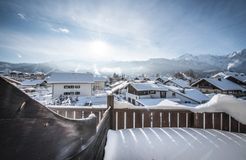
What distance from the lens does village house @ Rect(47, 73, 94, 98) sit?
22.6 meters

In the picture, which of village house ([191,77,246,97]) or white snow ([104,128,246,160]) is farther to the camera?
village house ([191,77,246,97])

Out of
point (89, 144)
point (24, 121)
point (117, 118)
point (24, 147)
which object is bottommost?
point (117, 118)

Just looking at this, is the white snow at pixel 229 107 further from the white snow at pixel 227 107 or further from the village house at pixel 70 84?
the village house at pixel 70 84

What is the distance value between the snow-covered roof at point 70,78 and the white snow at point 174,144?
2238 cm

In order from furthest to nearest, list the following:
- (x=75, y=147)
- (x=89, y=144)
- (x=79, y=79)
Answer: (x=79, y=79) → (x=89, y=144) → (x=75, y=147)

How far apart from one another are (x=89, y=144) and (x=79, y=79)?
24.3m

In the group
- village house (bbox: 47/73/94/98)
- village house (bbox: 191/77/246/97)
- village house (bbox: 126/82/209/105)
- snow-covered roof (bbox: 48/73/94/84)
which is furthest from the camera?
snow-covered roof (bbox: 48/73/94/84)

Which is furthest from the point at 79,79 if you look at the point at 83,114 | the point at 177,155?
the point at 177,155

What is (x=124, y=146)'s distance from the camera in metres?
2.26

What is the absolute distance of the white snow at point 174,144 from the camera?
1978 mm

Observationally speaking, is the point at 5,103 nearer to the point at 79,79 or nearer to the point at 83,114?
the point at 83,114

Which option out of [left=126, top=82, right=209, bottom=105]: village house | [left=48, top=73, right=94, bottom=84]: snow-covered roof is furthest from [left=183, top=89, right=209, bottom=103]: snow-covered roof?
[left=48, top=73, right=94, bottom=84]: snow-covered roof

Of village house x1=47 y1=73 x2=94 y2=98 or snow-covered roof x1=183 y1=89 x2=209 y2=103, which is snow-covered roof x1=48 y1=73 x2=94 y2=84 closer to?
village house x1=47 y1=73 x2=94 y2=98

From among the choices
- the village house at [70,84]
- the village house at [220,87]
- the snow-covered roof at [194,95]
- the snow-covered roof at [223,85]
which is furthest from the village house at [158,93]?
the village house at [70,84]
